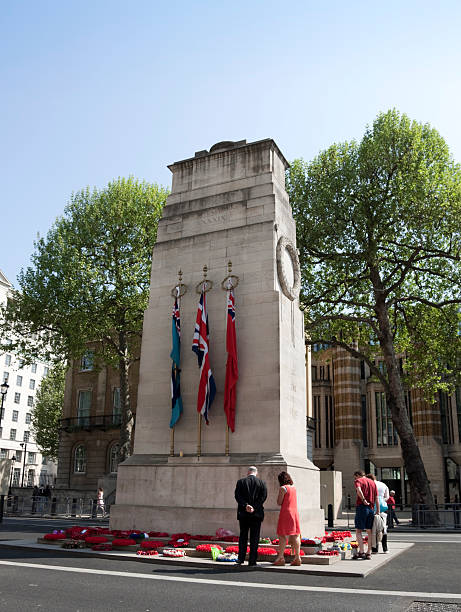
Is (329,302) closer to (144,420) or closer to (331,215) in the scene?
(331,215)

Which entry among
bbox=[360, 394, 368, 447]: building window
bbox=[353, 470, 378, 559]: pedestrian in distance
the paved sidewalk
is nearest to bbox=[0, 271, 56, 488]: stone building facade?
bbox=[360, 394, 368, 447]: building window

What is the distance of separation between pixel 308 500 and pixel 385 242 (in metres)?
15.5

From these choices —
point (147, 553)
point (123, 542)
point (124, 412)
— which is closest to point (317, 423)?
point (124, 412)

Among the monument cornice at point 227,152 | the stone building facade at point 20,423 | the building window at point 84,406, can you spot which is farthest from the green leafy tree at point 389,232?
the stone building facade at point 20,423

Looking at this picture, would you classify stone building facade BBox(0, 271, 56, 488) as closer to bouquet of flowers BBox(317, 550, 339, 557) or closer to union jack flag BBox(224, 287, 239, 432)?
union jack flag BBox(224, 287, 239, 432)

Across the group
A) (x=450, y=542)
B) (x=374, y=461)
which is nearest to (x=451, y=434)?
(x=374, y=461)

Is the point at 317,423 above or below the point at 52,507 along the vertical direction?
above

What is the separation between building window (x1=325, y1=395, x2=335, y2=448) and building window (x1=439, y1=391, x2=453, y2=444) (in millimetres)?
9946

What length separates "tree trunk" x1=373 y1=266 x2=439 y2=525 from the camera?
2462cm

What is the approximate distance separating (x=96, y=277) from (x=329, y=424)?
29.4 meters

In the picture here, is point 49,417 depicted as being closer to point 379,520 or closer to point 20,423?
point 20,423

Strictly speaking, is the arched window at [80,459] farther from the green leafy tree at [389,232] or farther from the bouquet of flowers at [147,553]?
the bouquet of flowers at [147,553]

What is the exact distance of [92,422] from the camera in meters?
42.6

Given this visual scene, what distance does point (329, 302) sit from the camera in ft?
88.1
